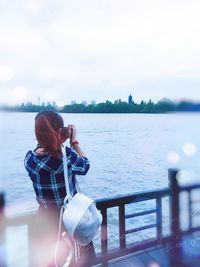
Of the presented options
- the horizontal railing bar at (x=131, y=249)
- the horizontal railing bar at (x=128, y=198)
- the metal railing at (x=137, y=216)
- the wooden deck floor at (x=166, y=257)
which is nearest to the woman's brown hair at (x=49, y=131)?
the metal railing at (x=137, y=216)

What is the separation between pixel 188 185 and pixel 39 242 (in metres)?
1.85

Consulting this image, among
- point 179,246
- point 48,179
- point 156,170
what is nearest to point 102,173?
point 156,170

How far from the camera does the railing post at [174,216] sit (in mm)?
3172

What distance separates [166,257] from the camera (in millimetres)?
3102

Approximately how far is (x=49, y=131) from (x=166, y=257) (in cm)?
210

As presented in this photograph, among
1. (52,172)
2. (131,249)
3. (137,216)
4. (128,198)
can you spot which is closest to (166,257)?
(131,249)

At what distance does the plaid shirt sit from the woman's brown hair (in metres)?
0.05

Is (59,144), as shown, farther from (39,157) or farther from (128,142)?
(128,142)

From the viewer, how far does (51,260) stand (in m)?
2.10

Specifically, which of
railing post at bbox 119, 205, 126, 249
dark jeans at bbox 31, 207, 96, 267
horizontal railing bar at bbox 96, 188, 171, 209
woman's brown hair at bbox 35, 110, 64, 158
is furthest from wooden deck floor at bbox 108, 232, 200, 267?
woman's brown hair at bbox 35, 110, 64, 158

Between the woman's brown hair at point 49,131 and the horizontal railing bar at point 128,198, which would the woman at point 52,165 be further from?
the horizontal railing bar at point 128,198

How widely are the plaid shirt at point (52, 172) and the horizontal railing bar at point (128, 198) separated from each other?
0.74 metres

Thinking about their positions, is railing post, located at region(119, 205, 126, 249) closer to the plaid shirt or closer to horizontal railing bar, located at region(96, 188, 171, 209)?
horizontal railing bar, located at region(96, 188, 171, 209)

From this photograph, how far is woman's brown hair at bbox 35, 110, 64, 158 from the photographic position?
178cm
